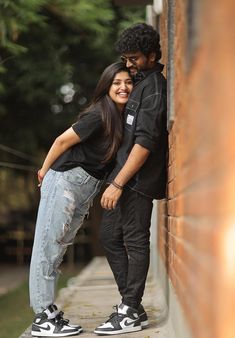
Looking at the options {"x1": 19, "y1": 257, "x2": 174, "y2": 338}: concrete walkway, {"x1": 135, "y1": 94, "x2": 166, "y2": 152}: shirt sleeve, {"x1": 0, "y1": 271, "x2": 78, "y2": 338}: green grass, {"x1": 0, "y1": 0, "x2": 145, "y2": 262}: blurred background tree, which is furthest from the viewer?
{"x1": 0, "y1": 0, "x2": 145, "y2": 262}: blurred background tree

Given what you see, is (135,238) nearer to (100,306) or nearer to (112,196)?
(112,196)

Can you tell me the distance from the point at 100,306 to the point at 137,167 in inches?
89.9

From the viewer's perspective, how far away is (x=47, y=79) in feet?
46.9

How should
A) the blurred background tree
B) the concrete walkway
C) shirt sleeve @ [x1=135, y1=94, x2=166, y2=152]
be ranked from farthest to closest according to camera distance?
1. the blurred background tree
2. the concrete walkway
3. shirt sleeve @ [x1=135, y1=94, x2=166, y2=152]

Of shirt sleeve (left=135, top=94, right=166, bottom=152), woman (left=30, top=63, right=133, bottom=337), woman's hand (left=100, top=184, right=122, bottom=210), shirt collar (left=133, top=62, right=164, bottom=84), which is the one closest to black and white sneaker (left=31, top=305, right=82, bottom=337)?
woman (left=30, top=63, right=133, bottom=337)

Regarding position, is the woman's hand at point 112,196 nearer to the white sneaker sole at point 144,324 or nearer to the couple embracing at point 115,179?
the couple embracing at point 115,179

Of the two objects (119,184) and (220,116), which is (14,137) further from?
(220,116)

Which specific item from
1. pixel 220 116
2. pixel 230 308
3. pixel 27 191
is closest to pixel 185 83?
pixel 220 116

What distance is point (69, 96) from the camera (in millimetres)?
16484

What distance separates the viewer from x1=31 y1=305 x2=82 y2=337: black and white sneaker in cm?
466

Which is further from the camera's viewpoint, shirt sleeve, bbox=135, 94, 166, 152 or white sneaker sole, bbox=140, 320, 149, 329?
white sneaker sole, bbox=140, 320, 149, 329

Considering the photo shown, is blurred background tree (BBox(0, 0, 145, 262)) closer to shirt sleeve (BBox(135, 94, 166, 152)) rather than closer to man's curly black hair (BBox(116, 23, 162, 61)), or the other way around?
man's curly black hair (BBox(116, 23, 162, 61))

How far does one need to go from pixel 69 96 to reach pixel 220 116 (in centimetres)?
1439

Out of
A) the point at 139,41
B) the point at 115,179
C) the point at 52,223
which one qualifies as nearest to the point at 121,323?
the point at 52,223
